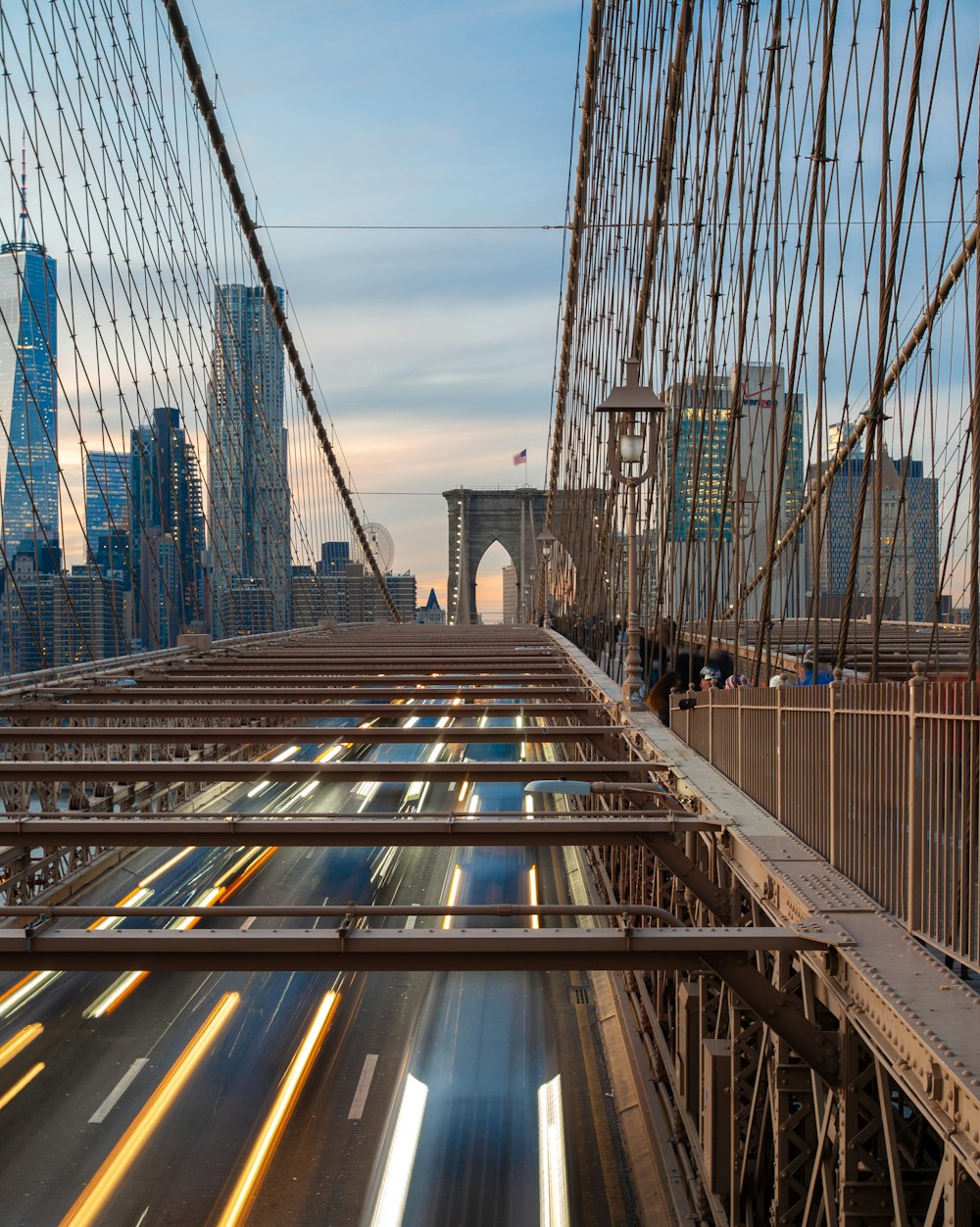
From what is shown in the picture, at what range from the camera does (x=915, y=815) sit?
13.0 feet

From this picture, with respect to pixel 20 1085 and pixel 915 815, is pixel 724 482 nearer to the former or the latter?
pixel 20 1085

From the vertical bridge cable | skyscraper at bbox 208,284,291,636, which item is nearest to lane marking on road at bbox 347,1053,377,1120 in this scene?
skyscraper at bbox 208,284,291,636

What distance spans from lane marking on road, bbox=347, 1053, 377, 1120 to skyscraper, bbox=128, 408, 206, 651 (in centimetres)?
1068

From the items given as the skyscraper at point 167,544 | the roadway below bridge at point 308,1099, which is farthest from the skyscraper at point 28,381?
the roadway below bridge at point 308,1099

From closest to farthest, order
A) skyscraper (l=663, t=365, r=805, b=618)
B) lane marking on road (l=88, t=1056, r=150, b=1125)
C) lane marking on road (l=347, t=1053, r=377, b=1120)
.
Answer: lane marking on road (l=88, t=1056, r=150, b=1125), lane marking on road (l=347, t=1053, r=377, b=1120), skyscraper (l=663, t=365, r=805, b=618)

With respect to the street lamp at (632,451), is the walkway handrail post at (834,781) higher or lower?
lower

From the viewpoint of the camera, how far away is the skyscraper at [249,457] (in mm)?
31781

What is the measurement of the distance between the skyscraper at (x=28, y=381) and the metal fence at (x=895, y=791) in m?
10.3

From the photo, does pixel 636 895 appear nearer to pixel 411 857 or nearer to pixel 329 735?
pixel 329 735

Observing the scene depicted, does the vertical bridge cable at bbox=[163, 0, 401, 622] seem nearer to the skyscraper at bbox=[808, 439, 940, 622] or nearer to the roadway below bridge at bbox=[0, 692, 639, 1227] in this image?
the skyscraper at bbox=[808, 439, 940, 622]

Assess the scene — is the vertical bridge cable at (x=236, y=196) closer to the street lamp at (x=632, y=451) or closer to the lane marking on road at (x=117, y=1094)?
the street lamp at (x=632, y=451)

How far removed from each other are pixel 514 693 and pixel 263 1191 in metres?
6.72

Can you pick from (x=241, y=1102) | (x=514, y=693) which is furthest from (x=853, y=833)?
(x=514, y=693)

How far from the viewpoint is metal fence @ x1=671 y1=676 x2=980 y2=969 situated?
367 centimetres
